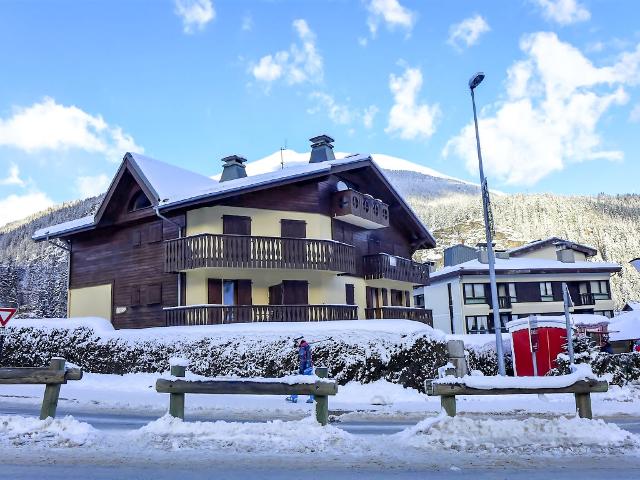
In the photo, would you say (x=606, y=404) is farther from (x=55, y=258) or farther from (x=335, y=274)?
(x=55, y=258)

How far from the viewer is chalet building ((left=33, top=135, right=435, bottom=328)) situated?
2292 cm

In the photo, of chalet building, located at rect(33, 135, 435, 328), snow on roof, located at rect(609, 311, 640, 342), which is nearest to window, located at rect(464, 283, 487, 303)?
chalet building, located at rect(33, 135, 435, 328)

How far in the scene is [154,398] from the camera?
16.4 metres

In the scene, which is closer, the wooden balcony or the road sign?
the road sign

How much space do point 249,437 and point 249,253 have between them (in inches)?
598

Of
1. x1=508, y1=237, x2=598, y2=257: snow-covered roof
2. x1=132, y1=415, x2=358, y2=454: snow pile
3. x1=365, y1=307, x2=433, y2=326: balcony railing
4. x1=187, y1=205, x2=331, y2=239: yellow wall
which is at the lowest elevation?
x1=132, y1=415, x2=358, y2=454: snow pile

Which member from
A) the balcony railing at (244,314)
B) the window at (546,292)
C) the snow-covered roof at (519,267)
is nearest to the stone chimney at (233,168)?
the balcony railing at (244,314)

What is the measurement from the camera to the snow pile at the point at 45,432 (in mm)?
7891

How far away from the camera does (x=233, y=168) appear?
32.5 m

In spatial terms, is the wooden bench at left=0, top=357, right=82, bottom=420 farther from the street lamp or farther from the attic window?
Answer: the attic window

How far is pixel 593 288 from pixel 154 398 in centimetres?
4361

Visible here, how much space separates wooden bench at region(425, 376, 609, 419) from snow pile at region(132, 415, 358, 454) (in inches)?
60.6

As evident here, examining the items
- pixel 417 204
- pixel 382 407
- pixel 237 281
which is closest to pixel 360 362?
pixel 382 407

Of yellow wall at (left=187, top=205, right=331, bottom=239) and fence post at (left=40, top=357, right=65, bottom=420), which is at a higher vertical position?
yellow wall at (left=187, top=205, right=331, bottom=239)
